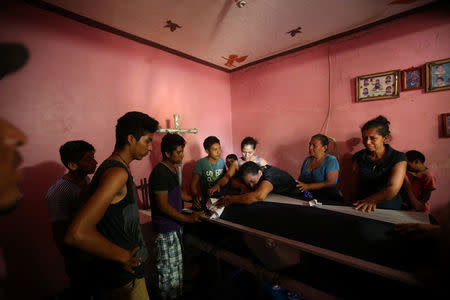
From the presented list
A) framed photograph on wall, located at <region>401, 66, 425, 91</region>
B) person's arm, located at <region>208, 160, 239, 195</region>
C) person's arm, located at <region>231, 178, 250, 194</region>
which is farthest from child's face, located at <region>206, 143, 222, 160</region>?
framed photograph on wall, located at <region>401, 66, 425, 91</region>

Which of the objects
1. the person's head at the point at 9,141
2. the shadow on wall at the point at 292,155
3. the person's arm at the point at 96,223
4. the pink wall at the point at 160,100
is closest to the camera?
the person's head at the point at 9,141

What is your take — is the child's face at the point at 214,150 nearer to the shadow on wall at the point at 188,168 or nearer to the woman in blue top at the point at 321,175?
the shadow on wall at the point at 188,168

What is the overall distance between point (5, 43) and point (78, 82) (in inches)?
84.0

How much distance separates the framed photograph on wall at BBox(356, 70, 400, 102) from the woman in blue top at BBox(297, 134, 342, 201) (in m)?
1.02

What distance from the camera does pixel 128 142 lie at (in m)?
1.15

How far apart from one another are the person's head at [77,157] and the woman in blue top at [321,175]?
2159 millimetres

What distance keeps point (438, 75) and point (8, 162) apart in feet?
11.8

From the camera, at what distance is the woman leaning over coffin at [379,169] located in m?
1.62

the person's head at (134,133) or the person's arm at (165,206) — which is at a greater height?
the person's head at (134,133)

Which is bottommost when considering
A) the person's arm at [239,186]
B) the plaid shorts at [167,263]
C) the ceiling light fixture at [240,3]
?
the plaid shorts at [167,263]

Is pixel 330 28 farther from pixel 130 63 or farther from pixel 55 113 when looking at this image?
pixel 55 113

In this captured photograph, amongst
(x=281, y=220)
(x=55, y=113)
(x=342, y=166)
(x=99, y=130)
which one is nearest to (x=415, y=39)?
(x=342, y=166)

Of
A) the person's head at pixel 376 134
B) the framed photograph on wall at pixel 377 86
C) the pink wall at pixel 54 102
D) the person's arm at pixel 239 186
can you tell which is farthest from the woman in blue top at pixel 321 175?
the pink wall at pixel 54 102

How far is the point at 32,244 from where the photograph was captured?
1808 mm
